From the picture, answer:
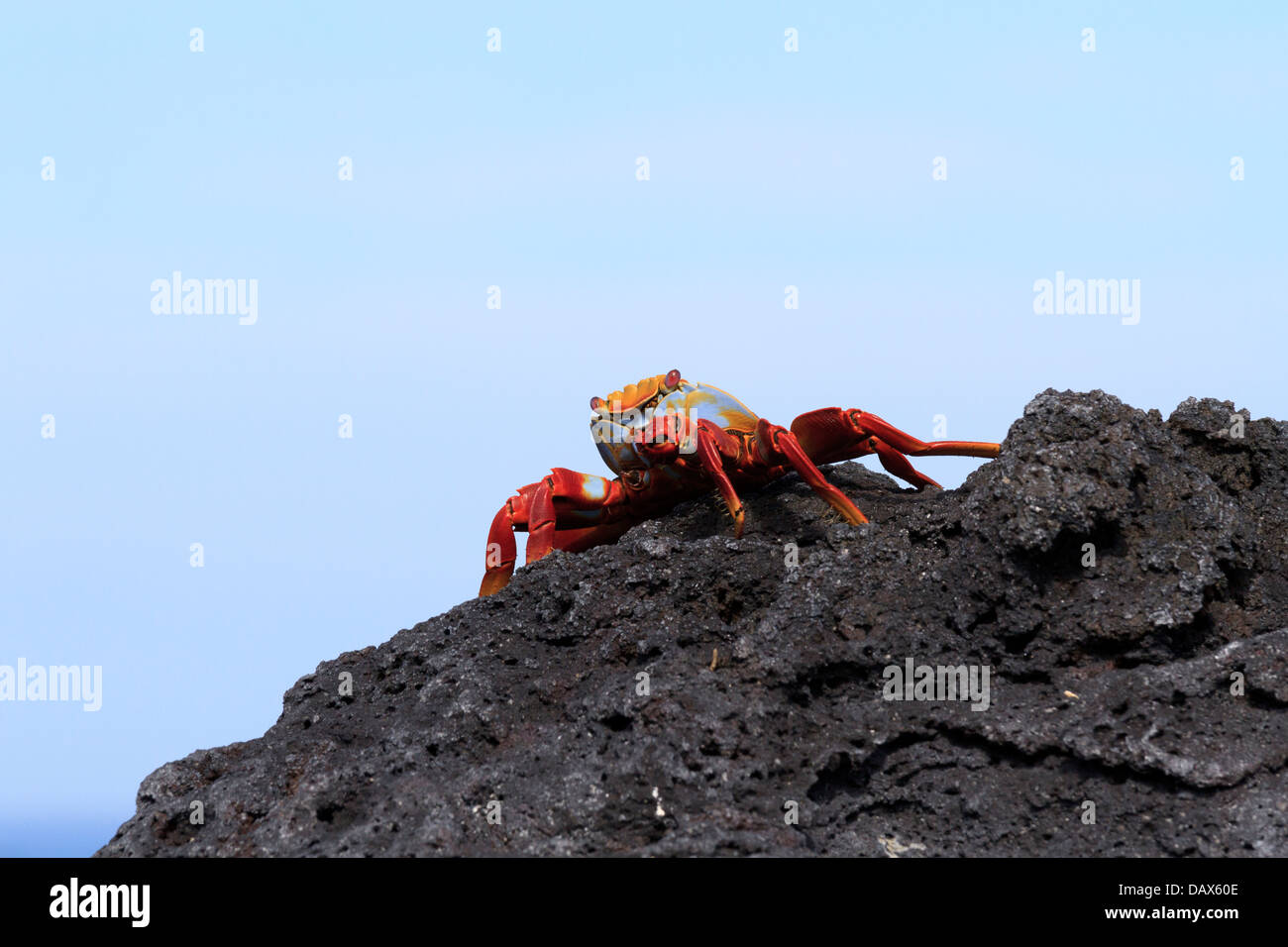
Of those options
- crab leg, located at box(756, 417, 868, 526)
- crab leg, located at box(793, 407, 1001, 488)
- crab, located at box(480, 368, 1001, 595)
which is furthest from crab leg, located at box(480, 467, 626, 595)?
crab leg, located at box(793, 407, 1001, 488)

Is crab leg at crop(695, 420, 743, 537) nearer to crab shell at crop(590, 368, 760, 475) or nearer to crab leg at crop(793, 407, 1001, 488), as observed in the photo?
crab shell at crop(590, 368, 760, 475)

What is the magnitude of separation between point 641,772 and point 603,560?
1.70 meters

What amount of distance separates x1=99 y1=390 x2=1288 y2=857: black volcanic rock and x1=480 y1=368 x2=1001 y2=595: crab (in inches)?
41.0

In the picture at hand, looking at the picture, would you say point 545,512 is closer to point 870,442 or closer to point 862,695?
point 870,442

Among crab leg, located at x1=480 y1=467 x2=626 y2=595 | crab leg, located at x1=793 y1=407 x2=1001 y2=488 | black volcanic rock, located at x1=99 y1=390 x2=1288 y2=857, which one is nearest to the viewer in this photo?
black volcanic rock, located at x1=99 y1=390 x2=1288 y2=857

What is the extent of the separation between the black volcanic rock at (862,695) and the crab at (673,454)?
1041mm

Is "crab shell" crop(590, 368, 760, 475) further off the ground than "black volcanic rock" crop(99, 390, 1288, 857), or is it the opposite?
"crab shell" crop(590, 368, 760, 475)

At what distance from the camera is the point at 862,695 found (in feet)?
19.0

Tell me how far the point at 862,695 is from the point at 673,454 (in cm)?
268

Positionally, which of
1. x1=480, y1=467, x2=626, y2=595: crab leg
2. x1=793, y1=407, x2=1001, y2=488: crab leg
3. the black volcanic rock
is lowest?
the black volcanic rock

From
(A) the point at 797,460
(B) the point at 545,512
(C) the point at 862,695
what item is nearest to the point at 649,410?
(B) the point at 545,512

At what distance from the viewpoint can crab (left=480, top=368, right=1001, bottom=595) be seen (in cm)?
798
